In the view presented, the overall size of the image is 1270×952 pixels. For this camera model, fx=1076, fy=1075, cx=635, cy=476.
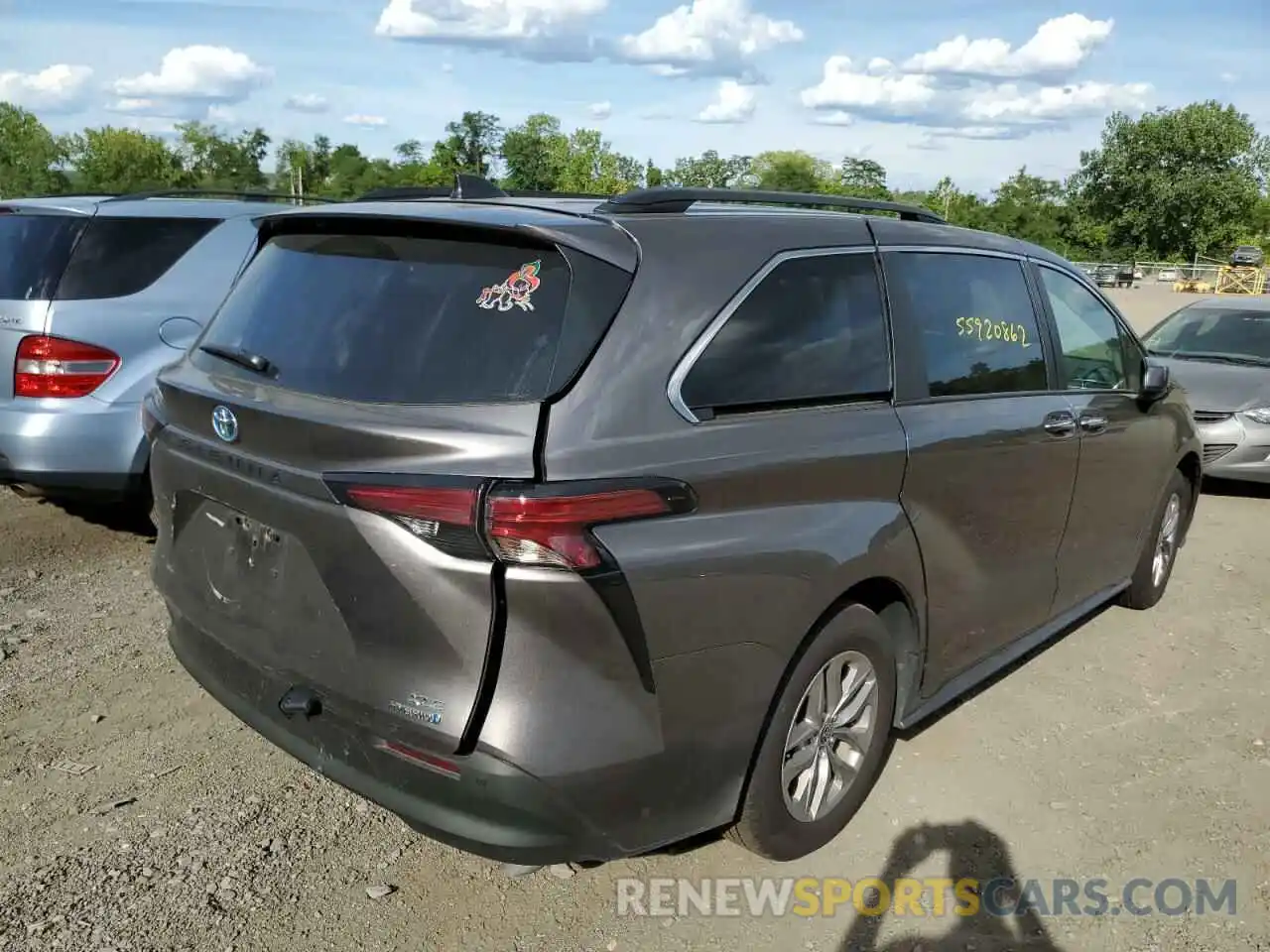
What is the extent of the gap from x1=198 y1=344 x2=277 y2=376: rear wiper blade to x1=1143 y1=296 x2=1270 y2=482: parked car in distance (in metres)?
6.94

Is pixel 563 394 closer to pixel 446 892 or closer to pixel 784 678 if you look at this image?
pixel 784 678

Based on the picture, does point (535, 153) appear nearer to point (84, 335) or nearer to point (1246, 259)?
point (1246, 259)

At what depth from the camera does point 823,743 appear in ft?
10.3

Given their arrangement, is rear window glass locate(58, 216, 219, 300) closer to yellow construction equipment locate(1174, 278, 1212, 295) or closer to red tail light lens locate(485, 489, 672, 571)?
red tail light lens locate(485, 489, 672, 571)

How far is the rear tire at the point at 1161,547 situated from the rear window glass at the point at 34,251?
18.3 ft

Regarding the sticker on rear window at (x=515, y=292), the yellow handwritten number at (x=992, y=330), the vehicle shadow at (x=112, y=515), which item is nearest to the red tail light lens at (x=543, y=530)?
the sticker on rear window at (x=515, y=292)

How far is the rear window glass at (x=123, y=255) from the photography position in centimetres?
546

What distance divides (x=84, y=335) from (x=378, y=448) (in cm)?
370

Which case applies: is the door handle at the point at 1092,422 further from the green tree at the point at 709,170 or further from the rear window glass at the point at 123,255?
the green tree at the point at 709,170

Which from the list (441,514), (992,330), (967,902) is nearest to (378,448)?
(441,514)

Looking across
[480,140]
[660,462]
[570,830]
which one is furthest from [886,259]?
[480,140]

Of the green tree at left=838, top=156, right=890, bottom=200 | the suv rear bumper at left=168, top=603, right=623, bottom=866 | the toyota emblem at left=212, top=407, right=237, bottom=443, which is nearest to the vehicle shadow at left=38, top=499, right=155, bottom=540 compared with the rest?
the toyota emblem at left=212, top=407, right=237, bottom=443

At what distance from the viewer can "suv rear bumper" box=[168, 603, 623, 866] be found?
2.37 m

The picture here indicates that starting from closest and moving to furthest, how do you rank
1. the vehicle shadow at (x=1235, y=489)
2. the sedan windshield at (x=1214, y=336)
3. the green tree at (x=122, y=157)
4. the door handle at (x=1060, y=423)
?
the door handle at (x=1060, y=423) < the vehicle shadow at (x=1235, y=489) < the sedan windshield at (x=1214, y=336) < the green tree at (x=122, y=157)
